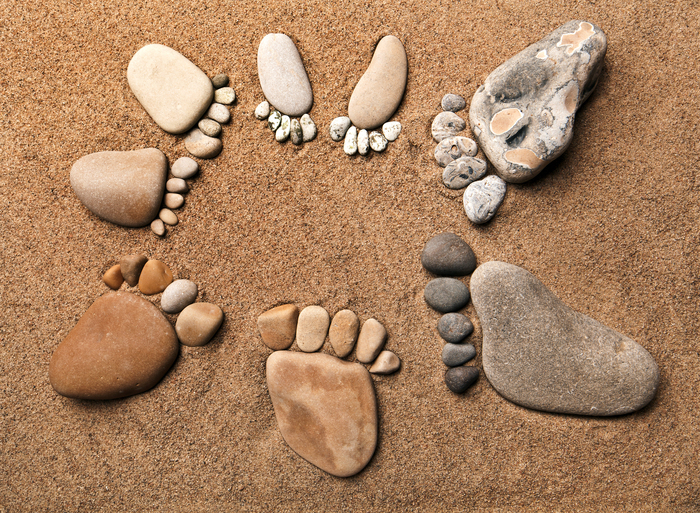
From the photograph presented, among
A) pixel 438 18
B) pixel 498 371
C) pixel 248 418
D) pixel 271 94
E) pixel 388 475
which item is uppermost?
A: pixel 438 18

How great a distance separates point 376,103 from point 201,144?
2.53ft

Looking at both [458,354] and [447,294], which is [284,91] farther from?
[458,354]

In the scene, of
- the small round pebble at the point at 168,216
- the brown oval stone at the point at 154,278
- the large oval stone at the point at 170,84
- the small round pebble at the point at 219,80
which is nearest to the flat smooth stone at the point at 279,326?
the brown oval stone at the point at 154,278

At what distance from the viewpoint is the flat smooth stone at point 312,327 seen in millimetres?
1706

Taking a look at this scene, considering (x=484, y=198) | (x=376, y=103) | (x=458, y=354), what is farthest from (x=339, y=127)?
(x=458, y=354)

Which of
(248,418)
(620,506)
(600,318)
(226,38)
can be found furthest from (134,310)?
(620,506)

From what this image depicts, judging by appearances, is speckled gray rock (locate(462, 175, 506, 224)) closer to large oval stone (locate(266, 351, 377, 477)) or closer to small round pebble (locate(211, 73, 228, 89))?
large oval stone (locate(266, 351, 377, 477))

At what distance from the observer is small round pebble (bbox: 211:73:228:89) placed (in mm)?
1714

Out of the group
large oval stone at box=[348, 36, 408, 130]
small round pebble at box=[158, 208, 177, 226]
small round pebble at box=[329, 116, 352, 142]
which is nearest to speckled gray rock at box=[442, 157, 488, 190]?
large oval stone at box=[348, 36, 408, 130]

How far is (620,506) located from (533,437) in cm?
46

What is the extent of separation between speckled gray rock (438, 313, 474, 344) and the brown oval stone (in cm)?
120

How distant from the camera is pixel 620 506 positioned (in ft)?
5.52

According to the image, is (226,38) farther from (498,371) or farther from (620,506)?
(620,506)

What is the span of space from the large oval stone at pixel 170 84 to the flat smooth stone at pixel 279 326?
0.89m
